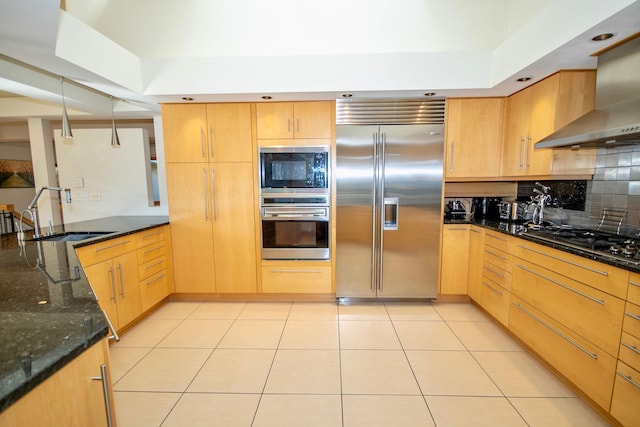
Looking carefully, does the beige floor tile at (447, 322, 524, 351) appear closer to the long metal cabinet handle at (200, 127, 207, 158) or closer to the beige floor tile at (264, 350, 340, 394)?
the beige floor tile at (264, 350, 340, 394)

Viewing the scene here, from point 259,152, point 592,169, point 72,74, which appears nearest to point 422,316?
point 592,169

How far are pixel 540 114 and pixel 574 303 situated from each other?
5.38 feet

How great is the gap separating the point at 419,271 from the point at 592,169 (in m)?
1.75

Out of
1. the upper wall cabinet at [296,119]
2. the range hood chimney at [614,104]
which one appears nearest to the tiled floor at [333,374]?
the range hood chimney at [614,104]

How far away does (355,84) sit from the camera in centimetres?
259

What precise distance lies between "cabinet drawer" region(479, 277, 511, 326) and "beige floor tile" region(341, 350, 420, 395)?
3.35 feet

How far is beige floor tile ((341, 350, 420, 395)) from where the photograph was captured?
1.82 meters

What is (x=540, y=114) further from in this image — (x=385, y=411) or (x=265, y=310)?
(x=265, y=310)

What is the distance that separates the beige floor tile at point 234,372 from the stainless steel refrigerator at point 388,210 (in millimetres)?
1187

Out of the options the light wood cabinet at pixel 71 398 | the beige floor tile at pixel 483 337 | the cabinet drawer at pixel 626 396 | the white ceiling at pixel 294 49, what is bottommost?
the beige floor tile at pixel 483 337

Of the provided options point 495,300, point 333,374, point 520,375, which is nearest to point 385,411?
point 333,374

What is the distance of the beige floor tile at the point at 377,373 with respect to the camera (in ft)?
5.99

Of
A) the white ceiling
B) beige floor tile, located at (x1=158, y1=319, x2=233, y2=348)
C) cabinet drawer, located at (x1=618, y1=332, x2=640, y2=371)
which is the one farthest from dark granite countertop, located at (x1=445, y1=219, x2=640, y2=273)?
beige floor tile, located at (x1=158, y1=319, x2=233, y2=348)

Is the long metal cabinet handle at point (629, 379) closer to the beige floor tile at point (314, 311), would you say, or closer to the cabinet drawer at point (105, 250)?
the beige floor tile at point (314, 311)
